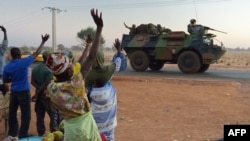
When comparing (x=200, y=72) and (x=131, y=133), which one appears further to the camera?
(x=200, y=72)

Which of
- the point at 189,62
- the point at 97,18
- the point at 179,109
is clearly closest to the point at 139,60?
the point at 189,62

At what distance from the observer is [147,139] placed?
6.86 meters

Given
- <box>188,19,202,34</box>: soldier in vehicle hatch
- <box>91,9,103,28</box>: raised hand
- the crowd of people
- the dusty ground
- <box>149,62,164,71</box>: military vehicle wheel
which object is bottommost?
the dusty ground

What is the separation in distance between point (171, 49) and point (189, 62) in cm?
129

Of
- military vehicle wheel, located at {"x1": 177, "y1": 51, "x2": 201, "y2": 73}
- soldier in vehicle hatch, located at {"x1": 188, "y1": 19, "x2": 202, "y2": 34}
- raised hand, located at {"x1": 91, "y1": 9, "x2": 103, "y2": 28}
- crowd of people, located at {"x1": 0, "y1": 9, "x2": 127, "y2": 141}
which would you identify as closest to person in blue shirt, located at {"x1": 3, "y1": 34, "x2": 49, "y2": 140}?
crowd of people, located at {"x1": 0, "y1": 9, "x2": 127, "y2": 141}

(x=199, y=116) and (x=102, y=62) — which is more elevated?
(x=102, y=62)

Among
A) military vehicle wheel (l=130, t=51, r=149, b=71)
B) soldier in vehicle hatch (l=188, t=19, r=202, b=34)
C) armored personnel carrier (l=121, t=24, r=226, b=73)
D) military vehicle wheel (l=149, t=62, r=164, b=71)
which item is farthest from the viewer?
military vehicle wheel (l=149, t=62, r=164, b=71)

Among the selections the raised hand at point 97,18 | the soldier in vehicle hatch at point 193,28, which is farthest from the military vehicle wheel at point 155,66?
the raised hand at point 97,18

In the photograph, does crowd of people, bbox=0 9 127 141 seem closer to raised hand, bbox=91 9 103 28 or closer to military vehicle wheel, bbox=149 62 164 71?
raised hand, bbox=91 9 103 28

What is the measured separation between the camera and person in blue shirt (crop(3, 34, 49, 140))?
6188 mm

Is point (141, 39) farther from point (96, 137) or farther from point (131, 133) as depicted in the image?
point (96, 137)

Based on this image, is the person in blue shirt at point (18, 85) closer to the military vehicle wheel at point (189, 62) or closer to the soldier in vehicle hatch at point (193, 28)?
the military vehicle wheel at point (189, 62)

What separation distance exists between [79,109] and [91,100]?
1.38 metres

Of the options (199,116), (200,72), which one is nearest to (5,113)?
(199,116)
